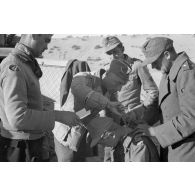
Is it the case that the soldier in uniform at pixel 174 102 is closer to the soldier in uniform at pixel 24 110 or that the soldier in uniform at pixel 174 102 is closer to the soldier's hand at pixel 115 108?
the soldier's hand at pixel 115 108

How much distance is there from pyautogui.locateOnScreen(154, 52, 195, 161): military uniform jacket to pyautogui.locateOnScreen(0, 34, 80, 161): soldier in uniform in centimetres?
79

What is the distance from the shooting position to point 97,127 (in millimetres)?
3328

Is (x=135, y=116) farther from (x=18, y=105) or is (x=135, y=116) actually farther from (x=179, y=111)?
(x=18, y=105)

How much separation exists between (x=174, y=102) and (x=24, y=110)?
1.27 meters

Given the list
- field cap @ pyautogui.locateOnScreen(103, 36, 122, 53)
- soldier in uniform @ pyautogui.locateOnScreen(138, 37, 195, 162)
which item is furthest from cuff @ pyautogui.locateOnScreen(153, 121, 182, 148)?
field cap @ pyautogui.locateOnScreen(103, 36, 122, 53)

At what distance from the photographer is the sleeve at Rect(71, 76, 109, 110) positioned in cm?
334

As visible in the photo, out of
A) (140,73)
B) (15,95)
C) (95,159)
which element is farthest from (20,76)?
(140,73)

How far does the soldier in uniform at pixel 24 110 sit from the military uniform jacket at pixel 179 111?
0.79m

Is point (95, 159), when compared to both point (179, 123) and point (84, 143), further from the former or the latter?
point (179, 123)

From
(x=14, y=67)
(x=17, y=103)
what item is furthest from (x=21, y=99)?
(x=14, y=67)

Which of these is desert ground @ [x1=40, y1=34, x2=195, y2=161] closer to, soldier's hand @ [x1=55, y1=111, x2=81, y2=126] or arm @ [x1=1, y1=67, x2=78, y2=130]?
soldier's hand @ [x1=55, y1=111, x2=81, y2=126]

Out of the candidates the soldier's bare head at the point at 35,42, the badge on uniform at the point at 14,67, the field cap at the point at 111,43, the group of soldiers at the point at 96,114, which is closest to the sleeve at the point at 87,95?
the group of soldiers at the point at 96,114

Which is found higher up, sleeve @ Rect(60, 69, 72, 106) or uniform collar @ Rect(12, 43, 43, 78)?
uniform collar @ Rect(12, 43, 43, 78)

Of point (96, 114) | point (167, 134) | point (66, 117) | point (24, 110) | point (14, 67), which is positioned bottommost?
point (96, 114)
